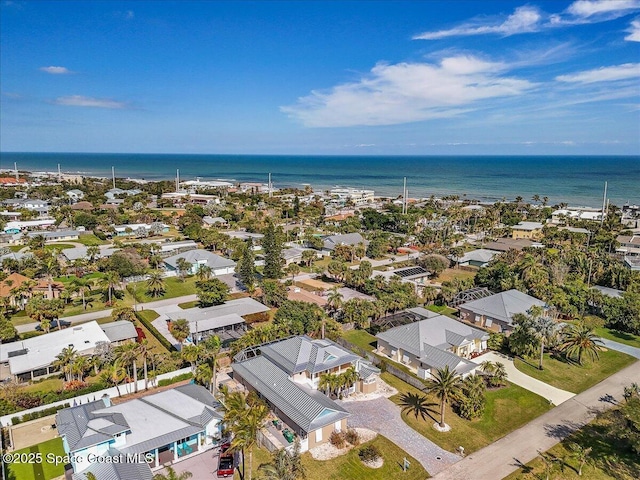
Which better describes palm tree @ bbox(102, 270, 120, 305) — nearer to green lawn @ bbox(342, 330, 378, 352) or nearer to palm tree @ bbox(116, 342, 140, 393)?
palm tree @ bbox(116, 342, 140, 393)

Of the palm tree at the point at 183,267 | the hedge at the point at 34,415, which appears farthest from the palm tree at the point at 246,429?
the palm tree at the point at 183,267

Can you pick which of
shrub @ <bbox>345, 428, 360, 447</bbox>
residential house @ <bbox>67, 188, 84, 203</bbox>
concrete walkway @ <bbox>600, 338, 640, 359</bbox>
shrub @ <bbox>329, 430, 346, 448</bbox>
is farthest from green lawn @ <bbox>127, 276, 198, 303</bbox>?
residential house @ <bbox>67, 188, 84, 203</bbox>

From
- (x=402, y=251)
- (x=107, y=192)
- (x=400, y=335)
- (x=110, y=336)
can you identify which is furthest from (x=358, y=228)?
(x=107, y=192)

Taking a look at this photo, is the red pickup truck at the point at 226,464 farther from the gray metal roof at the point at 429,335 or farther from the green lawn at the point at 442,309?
the green lawn at the point at 442,309

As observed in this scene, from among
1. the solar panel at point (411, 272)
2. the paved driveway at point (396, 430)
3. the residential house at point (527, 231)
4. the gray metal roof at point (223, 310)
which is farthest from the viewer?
the residential house at point (527, 231)

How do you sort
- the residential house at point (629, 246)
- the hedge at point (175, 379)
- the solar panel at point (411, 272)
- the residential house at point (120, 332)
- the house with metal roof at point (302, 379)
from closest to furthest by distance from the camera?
the house with metal roof at point (302, 379) → the hedge at point (175, 379) → the residential house at point (120, 332) → the solar panel at point (411, 272) → the residential house at point (629, 246)

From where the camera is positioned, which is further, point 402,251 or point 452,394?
point 402,251

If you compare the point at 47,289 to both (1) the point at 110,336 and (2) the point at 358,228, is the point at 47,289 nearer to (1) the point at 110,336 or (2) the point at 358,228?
(1) the point at 110,336
